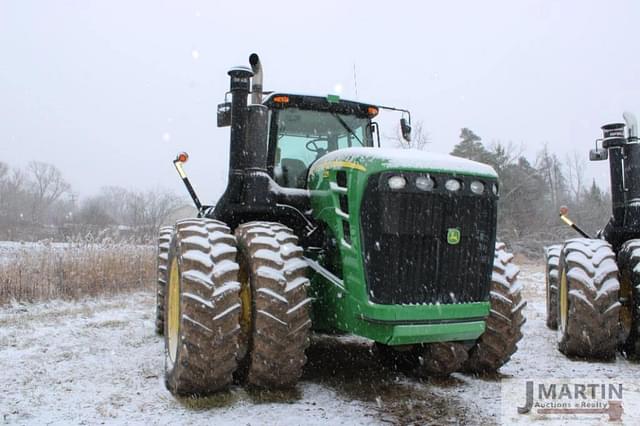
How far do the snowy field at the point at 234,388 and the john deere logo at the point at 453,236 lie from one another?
1159mm

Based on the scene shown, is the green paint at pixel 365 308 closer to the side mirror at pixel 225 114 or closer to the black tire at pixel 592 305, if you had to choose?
the side mirror at pixel 225 114

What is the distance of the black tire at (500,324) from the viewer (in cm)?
458

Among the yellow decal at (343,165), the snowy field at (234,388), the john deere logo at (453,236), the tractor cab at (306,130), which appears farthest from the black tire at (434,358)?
the tractor cab at (306,130)

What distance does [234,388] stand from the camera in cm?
425

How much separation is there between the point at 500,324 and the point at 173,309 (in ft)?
8.52

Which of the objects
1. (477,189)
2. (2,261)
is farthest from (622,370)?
(2,261)

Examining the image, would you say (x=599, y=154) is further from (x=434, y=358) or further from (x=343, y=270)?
(x=343, y=270)

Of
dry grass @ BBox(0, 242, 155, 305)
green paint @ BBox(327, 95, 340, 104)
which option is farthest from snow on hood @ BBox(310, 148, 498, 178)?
dry grass @ BBox(0, 242, 155, 305)

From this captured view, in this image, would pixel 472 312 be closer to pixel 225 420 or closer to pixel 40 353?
pixel 225 420

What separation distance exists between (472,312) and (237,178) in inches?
81.6

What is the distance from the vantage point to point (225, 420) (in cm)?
363

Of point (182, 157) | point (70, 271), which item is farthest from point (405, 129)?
point (70, 271)

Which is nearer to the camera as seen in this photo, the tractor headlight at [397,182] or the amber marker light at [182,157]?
the tractor headlight at [397,182]

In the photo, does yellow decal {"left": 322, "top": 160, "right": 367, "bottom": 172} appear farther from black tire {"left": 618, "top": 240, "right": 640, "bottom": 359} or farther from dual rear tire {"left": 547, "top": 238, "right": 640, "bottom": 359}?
black tire {"left": 618, "top": 240, "right": 640, "bottom": 359}
